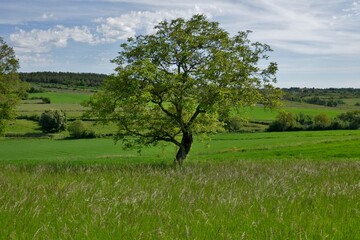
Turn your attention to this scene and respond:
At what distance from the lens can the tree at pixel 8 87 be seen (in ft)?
137

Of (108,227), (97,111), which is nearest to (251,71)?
(97,111)

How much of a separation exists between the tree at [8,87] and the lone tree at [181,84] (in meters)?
25.9

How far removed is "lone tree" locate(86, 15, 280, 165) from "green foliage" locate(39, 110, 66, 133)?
83.7m

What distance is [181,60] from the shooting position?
19.0 metres

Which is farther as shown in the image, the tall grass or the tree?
the tree

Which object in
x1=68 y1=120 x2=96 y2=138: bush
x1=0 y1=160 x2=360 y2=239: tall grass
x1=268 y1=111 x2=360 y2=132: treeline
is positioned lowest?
x1=68 y1=120 x2=96 y2=138: bush

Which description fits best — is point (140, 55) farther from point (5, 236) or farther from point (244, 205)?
point (5, 236)

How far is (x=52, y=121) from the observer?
100 meters

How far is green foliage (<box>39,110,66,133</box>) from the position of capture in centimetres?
9931

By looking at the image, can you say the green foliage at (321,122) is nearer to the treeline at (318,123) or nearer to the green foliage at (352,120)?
the treeline at (318,123)

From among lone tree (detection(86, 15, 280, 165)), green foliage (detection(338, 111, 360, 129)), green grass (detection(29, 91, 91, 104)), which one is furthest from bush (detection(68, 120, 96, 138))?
lone tree (detection(86, 15, 280, 165))

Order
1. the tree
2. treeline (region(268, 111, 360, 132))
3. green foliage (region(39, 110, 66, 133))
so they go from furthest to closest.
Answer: green foliage (region(39, 110, 66, 133)) → treeline (region(268, 111, 360, 132)) → the tree

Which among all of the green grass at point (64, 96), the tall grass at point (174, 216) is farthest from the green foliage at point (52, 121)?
the tall grass at point (174, 216)

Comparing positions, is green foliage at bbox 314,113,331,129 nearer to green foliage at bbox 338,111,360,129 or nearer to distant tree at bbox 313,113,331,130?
distant tree at bbox 313,113,331,130
